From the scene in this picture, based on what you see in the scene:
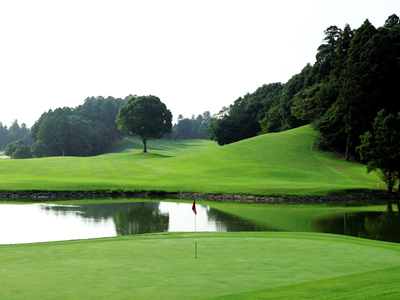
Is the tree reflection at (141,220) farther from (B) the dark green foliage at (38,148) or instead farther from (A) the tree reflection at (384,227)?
(B) the dark green foliage at (38,148)

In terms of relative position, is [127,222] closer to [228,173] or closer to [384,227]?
[384,227]

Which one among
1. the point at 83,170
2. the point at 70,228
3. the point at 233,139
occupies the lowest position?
the point at 70,228

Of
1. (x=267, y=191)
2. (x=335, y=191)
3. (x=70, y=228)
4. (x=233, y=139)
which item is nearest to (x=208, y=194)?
(x=267, y=191)

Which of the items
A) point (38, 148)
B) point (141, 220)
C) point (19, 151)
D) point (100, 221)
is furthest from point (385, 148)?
point (19, 151)

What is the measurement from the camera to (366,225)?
95.2ft

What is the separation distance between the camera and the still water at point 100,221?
25.1m

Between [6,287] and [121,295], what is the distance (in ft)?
8.58

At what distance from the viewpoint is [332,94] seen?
69.9 m

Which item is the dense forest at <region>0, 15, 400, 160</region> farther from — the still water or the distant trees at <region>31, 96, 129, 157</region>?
the still water

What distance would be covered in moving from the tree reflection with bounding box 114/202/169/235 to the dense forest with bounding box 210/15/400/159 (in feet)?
124

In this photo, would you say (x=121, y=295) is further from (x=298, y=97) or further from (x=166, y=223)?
(x=298, y=97)

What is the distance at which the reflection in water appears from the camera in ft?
84.5

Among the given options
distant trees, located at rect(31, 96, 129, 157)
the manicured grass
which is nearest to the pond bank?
the manicured grass

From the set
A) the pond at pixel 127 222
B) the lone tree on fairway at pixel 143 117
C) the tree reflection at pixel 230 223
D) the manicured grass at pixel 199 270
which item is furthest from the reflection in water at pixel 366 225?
the lone tree on fairway at pixel 143 117
